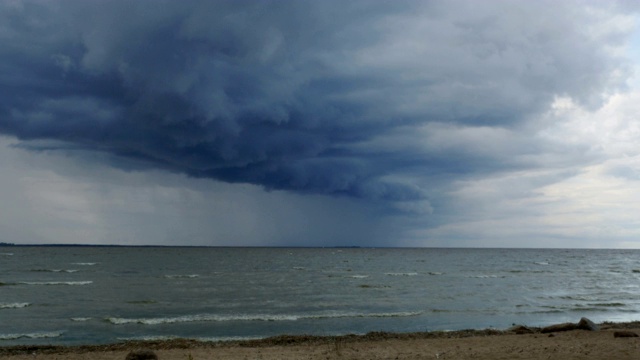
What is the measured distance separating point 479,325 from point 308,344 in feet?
34.7

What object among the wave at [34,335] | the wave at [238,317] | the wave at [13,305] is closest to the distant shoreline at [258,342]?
the wave at [34,335]

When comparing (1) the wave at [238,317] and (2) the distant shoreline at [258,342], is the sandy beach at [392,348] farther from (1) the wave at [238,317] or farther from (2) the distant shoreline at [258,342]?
(1) the wave at [238,317]

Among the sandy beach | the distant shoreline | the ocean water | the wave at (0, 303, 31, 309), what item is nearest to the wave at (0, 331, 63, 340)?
the ocean water

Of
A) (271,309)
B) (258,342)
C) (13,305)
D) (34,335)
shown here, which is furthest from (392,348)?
(13,305)

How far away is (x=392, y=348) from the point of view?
57.7ft

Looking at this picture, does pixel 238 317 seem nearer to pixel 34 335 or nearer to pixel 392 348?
pixel 34 335

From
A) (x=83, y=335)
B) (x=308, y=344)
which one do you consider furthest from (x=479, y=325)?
(x=83, y=335)

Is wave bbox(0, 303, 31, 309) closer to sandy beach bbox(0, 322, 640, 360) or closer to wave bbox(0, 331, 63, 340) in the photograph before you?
wave bbox(0, 331, 63, 340)

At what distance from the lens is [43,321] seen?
2627 centimetres

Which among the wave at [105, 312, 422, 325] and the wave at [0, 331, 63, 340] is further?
the wave at [105, 312, 422, 325]

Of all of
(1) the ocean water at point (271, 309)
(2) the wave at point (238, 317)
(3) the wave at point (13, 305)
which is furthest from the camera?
(3) the wave at point (13, 305)

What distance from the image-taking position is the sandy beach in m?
15.6

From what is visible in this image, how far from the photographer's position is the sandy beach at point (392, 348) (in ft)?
51.2

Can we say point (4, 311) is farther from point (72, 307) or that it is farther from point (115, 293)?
point (115, 293)
